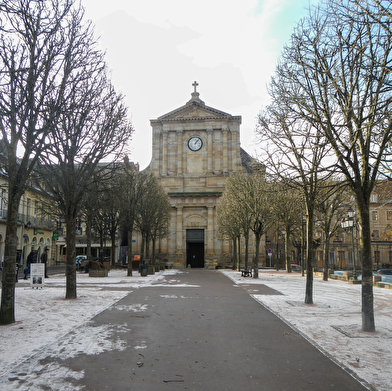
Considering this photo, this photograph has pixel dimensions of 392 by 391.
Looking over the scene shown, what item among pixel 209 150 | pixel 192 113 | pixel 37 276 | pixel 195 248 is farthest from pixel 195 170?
pixel 37 276

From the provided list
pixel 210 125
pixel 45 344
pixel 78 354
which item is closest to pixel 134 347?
pixel 78 354

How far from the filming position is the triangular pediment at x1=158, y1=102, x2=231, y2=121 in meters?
52.4

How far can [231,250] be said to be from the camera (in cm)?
4984

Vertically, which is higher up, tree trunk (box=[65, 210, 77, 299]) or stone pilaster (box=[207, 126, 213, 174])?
stone pilaster (box=[207, 126, 213, 174])

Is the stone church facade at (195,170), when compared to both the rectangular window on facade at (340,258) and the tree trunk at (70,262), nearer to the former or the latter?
the rectangular window on facade at (340,258)

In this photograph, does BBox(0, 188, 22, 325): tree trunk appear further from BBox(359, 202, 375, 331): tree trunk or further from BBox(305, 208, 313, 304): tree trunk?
BBox(305, 208, 313, 304): tree trunk

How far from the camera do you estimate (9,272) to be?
30.2ft

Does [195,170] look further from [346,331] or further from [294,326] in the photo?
[346,331]

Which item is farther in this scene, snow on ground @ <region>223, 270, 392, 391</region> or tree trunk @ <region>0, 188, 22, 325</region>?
tree trunk @ <region>0, 188, 22, 325</region>

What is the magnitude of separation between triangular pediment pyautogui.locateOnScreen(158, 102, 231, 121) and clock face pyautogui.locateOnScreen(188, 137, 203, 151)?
9.96 ft

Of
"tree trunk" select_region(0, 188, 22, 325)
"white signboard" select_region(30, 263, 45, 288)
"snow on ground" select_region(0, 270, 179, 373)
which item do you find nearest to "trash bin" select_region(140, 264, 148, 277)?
"white signboard" select_region(30, 263, 45, 288)

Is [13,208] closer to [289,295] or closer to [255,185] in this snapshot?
[289,295]

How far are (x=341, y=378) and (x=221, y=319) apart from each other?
4.86m

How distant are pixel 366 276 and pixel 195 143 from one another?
44799 mm
